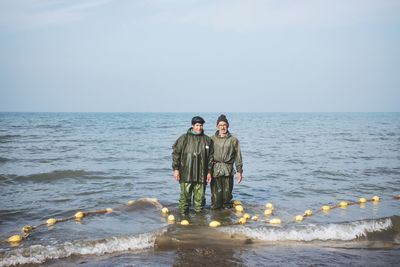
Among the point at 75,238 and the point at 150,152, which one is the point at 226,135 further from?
the point at 150,152

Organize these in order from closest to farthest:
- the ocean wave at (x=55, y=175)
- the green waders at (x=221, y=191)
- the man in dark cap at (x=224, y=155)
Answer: the man in dark cap at (x=224, y=155) < the green waders at (x=221, y=191) < the ocean wave at (x=55, y=175)

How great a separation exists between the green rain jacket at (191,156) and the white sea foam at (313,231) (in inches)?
54.5

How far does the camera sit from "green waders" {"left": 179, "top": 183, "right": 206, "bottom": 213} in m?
8.00

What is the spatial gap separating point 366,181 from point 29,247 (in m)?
11.1

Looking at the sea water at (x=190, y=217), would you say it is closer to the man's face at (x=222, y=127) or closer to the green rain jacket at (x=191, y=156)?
the green rain jacket at (x=191, y=156)

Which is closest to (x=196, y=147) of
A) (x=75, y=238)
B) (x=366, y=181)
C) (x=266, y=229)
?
(x=266, y=229)

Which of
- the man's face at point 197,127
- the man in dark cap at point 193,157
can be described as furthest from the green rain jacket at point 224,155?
A: the man's face at point 197,127

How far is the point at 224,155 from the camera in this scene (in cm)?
819

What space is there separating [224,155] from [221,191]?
94cm

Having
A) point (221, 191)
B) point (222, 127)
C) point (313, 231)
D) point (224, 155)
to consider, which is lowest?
point (313, 231)

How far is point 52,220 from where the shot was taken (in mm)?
7516

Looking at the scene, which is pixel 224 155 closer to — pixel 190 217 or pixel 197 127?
pixel 197 127

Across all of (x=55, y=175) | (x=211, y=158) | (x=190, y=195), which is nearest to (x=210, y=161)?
(x=211, y=158)

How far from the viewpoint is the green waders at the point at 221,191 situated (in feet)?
27.6
